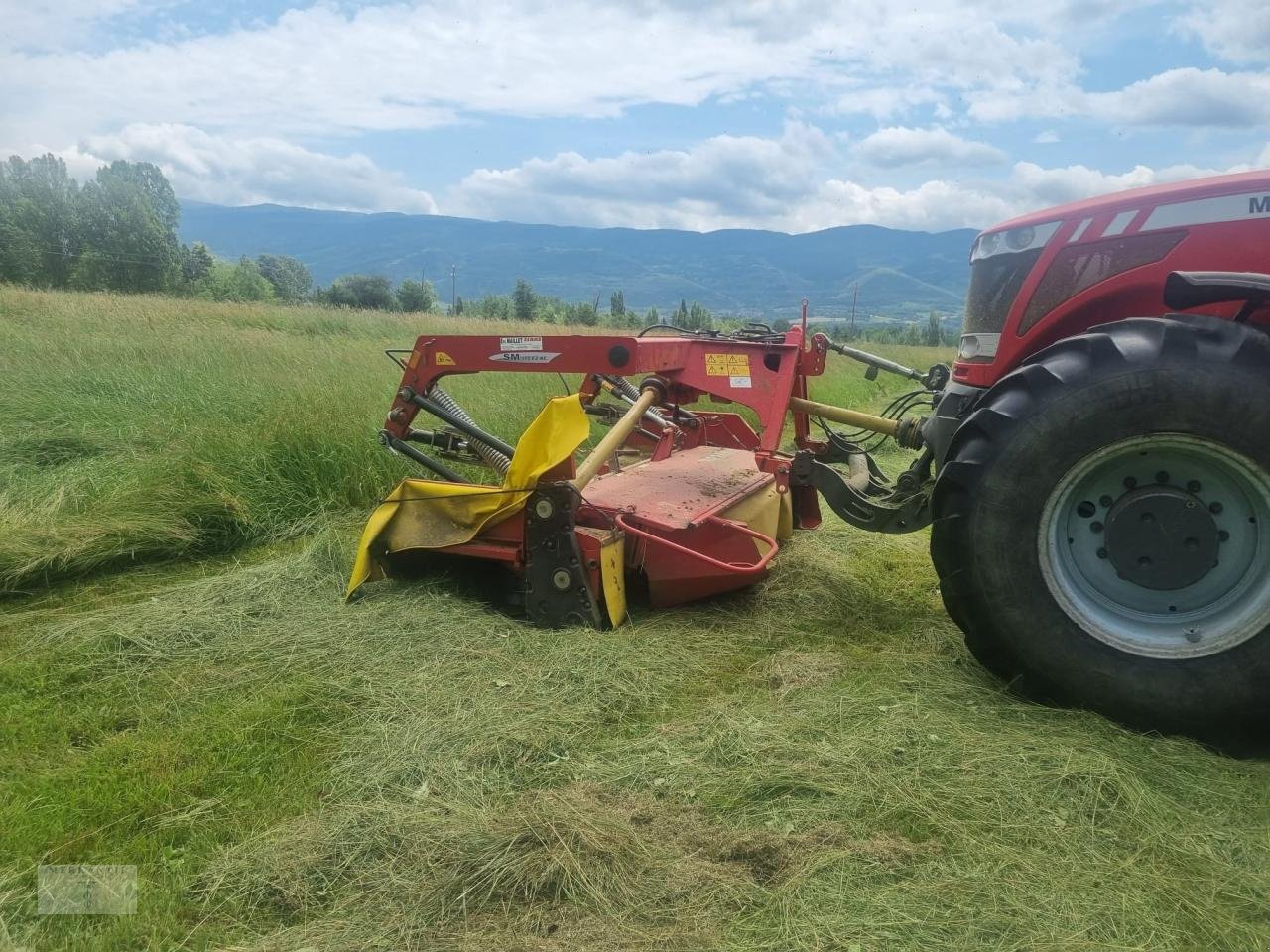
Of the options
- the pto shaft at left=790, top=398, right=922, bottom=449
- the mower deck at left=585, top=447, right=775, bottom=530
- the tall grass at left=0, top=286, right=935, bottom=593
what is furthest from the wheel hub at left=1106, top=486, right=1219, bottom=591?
the tall grass at left=0, top=286, right=935, bottom=593

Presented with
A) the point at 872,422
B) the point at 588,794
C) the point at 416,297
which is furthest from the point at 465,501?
the point at 416,297

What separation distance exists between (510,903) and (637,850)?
0.32m

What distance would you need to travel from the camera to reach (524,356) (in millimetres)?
4234

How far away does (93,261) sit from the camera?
108 ft

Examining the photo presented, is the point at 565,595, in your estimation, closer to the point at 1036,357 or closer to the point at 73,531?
the point at 1036,357

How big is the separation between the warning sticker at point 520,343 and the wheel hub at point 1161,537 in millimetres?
2529

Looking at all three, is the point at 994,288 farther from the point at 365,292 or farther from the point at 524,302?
the point at 365,292

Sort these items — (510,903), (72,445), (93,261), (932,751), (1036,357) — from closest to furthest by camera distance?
(510,903) < (932,751) < (1036,357) < (72,445) < (93,261)

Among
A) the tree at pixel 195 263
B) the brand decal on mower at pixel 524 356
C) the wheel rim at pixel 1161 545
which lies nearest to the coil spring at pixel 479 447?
the brand decal on mower at pixel 524 356

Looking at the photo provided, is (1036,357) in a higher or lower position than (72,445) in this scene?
higher

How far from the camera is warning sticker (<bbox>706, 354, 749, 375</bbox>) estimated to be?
416 centimetres

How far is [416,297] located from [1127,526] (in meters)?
39.1

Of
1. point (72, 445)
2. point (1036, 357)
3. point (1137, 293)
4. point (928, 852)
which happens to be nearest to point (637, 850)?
point (928, 852)

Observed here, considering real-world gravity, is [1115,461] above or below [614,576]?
above
